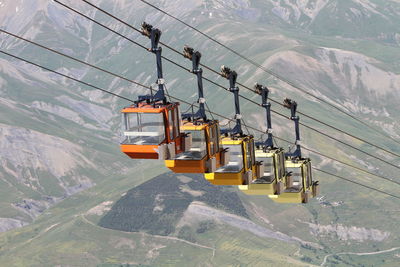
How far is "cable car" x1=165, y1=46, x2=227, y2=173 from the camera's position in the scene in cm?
4781

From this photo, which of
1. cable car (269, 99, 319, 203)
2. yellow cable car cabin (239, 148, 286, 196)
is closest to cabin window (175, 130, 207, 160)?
yellow cable car cabin (239, 148, 286, 196)

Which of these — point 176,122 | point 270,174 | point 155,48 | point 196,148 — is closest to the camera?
point 155,48

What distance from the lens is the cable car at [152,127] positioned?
45562mm

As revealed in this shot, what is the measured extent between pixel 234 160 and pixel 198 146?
3869 millimetres

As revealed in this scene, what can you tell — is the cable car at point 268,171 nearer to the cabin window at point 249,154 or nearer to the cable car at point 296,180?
the cabin window at point 249,154

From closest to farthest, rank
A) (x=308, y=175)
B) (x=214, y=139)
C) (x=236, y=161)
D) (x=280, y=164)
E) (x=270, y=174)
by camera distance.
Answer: (x=214, y=139) < (x=236, y=161) < (x=270, y=174) < (x=280, y=164) < (x=308, y=175)

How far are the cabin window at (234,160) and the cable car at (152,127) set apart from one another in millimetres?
4390

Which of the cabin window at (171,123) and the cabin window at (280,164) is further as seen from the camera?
the cabin window at (280,164)

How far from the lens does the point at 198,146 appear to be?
161 feet

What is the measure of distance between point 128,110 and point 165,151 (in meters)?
2.94

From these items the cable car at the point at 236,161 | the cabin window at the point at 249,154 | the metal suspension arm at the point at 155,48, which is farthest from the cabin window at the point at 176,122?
the cabin window at the point at 249,154

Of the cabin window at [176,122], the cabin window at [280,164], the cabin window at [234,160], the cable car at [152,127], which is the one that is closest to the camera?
the cable car at [152,127]

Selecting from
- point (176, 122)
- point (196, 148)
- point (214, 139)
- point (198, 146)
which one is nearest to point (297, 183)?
point (214, 139)

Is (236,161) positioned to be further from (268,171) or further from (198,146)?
(268,171)
